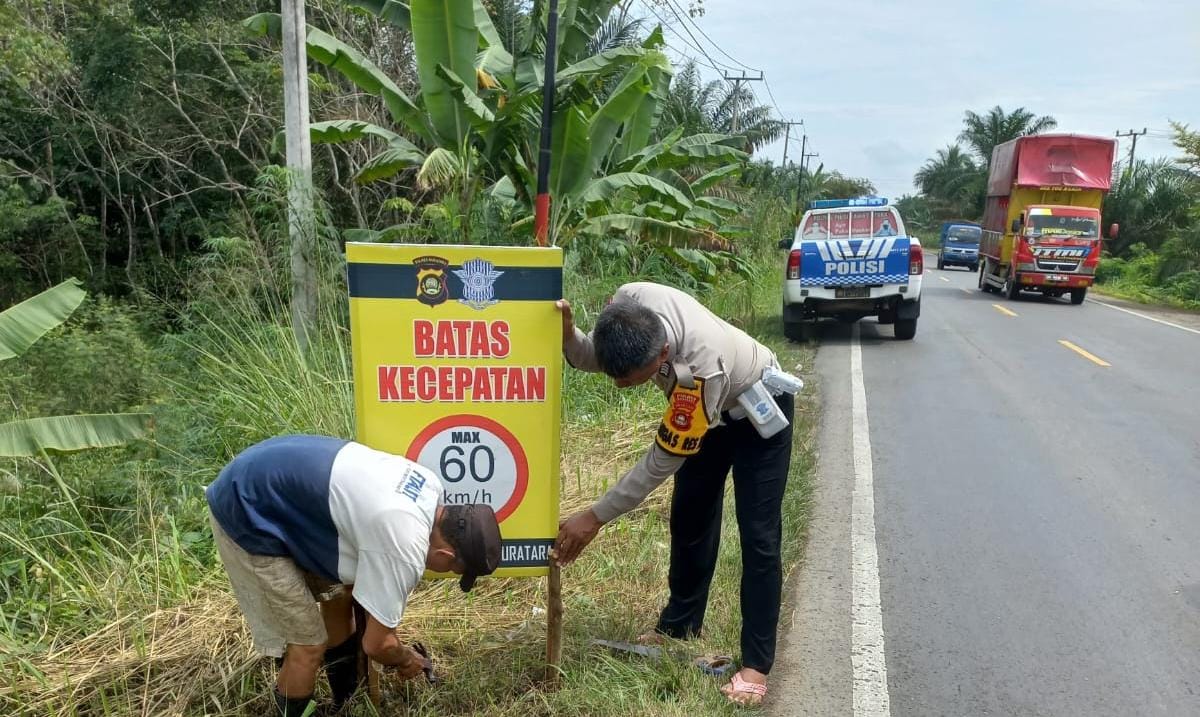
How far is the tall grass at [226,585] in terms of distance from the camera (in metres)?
3.32

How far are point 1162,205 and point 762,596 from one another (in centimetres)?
3809

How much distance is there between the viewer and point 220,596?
3887 millimetres

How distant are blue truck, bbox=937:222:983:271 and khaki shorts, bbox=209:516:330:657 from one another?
1604 inches

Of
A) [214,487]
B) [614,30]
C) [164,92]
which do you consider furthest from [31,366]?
[614,30]

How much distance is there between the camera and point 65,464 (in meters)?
5.31

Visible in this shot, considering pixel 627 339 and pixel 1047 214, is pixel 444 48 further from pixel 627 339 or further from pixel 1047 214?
pixel 1047 214

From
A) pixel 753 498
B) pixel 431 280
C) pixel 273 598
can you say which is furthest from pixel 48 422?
pixel 753 498

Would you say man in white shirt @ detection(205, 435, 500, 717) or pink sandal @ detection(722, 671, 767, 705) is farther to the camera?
pink sandal @ detection(722, 671, 767, 705)

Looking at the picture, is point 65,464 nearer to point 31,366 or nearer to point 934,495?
point 31,366

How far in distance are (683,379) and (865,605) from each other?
2004 millimetres

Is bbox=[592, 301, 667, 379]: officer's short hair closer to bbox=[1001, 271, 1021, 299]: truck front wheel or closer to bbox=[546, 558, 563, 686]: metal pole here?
bbox=[546, 558, 563, 686]: metal pole

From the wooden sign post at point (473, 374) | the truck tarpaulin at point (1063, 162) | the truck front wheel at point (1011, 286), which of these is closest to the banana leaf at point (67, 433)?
the wooden sign post at point (473, 374)

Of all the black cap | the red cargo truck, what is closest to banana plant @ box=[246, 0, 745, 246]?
the black cap

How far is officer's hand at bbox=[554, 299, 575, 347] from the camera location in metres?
3.26
